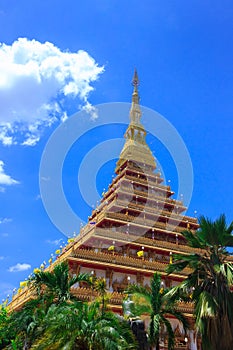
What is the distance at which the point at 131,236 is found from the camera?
130 feet

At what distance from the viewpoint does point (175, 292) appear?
2027cm

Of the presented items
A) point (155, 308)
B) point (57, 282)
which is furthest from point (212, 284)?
point (57, 282)

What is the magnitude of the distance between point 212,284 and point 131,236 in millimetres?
19974

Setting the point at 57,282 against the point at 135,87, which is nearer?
the point at 57,282

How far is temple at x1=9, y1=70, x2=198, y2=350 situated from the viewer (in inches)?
1383

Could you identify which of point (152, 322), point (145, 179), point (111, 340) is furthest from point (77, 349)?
point (145, 179)

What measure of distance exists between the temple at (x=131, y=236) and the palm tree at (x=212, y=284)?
1305cm

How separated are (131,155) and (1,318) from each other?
26.0 meters

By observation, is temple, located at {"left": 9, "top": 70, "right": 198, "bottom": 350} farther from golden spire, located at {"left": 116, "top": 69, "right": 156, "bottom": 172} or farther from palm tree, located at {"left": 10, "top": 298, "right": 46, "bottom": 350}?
palm tree, located at {"left": 10, "top": 298, "right": 46, "bottom": 350}

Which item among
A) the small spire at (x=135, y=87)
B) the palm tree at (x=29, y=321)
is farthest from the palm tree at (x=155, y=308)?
the small spire at (x=135, y=87)

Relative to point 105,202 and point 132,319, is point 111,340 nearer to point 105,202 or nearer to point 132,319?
point 132,319

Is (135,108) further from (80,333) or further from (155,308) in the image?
(80,333)

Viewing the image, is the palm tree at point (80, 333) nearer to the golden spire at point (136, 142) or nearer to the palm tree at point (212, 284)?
the palm tree at point (212, 284)

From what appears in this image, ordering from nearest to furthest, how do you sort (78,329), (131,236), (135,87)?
(78,329)
(131,236)
(135,87)
